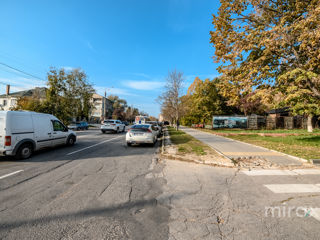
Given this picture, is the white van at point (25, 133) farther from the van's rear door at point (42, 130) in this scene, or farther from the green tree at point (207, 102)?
the green tree at point (207, 102)

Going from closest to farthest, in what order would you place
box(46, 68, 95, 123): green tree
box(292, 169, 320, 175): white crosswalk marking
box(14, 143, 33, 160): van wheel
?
1. box(292, 169, 320, 175): white crosswalk marking
2. box(14, 143, 33, 160): van wheel
3. box(46, 68, 95, 123): green tree

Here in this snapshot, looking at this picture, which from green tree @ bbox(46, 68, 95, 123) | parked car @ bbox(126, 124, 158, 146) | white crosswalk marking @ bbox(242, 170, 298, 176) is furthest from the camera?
green tree @ bbox(46, 68, 95, 123)

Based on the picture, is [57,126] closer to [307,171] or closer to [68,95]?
[307,171]

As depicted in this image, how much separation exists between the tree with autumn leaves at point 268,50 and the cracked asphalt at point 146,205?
5.34 meters

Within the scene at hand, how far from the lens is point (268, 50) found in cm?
780

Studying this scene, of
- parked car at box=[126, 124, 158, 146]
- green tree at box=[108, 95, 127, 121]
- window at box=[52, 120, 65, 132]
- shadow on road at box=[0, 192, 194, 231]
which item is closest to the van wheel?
window at box=[52, 120, 65, 132]

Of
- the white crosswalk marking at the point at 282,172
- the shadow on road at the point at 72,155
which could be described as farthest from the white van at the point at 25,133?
the white crosswalk marking at the point at 282,172

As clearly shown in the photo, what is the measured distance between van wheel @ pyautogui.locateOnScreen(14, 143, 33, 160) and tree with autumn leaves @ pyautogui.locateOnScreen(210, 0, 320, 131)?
10814 mm

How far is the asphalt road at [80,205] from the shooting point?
87.0 inches

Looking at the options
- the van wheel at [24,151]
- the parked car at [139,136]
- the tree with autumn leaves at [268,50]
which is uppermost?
the tree with autumn leaves at [268,50]

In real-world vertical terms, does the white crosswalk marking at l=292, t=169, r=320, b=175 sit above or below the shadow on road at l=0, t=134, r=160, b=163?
above

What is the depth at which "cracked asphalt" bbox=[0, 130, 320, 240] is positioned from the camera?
2217 millimetres

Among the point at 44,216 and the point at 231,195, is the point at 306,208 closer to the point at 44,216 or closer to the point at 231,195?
the point at 231,195

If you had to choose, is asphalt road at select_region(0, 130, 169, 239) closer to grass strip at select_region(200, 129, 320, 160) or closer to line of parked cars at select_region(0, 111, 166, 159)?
line of parked cars at select_region(0, 111, 166, 159)
